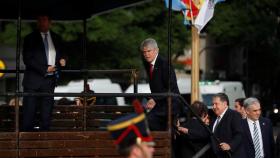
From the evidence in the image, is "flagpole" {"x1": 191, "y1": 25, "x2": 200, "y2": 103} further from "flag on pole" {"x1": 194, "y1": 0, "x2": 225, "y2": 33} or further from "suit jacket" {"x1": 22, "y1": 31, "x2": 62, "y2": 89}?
"suit jacket" {"x1": 22, "y1": 31, "x2": 62, "y2": 89}

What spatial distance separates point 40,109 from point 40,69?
26.3 inches

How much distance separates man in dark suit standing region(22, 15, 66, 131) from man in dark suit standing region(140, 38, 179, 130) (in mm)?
1459

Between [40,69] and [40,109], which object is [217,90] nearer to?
[40,109]

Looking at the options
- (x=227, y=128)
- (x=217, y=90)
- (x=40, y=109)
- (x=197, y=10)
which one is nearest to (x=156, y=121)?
(x=227, y=128)

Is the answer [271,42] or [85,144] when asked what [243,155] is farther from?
[271,42]

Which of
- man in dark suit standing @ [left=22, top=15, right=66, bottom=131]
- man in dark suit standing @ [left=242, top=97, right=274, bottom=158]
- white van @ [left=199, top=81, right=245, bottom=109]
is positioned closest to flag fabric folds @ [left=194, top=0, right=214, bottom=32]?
man in dark suit standing @ [left=242, top=97, right=274, bottom=158]

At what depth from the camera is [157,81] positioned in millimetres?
9922

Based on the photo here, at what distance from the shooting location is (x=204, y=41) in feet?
216

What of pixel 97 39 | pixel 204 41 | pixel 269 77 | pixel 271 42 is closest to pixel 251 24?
pixel 271 42

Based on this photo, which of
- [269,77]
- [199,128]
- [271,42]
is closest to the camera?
[199,128]

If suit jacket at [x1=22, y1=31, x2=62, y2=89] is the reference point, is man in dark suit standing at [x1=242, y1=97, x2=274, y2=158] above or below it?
below

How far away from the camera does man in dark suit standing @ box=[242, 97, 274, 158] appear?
1197cm

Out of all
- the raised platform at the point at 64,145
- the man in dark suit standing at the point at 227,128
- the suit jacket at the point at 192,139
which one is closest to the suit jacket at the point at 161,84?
the raised platform at the point at 64,145

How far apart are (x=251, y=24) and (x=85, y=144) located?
26.3 m
